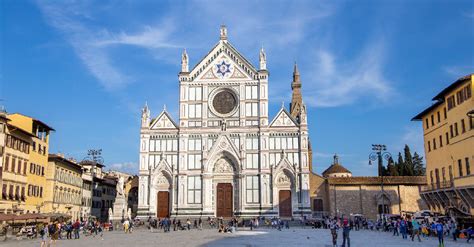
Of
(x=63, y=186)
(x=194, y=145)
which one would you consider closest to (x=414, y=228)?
(x=194, y=145)

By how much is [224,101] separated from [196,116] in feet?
13.3

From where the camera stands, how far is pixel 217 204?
5578 centimetres

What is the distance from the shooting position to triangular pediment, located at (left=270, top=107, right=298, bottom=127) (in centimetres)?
A: 5622

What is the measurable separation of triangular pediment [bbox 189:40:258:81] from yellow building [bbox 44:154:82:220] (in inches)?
766

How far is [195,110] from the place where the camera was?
188 ft

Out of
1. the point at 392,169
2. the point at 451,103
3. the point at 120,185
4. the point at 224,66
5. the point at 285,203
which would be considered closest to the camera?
the point at 451,103

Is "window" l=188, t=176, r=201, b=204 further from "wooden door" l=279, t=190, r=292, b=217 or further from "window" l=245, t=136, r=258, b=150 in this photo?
"wooden door" l=279, t=190, r=292, b=217

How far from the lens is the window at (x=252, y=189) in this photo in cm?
5494

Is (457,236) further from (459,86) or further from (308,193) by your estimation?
(308,193)

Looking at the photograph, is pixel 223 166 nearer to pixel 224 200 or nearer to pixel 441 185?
pixel 224 200

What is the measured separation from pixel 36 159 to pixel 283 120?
28828mm

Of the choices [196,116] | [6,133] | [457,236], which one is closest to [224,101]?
[196,116]

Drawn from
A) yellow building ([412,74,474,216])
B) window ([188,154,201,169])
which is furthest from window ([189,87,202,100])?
yellow building ([412,74,474,216])

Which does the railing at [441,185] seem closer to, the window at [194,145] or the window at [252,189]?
the window at [252,189]
